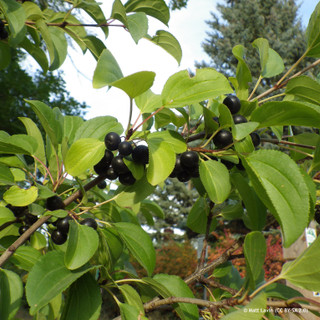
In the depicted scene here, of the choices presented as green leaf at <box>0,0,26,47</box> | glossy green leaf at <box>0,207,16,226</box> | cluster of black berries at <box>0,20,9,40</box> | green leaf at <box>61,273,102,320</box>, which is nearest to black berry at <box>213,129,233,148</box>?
green leaf at <box>61,273,102,320</box>

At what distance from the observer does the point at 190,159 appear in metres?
0.76

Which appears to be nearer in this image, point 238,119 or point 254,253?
point 254,253

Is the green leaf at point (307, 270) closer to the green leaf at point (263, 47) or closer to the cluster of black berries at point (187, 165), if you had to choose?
the cluster of black berries at point (187, 165)

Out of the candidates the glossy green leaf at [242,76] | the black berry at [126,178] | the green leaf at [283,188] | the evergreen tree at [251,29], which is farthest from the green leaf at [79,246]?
the evergreen tree at [251,29]

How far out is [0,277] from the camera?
0.76 meters

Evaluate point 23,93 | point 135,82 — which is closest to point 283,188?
point 135,82

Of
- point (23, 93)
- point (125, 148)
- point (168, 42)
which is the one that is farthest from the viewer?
point (23, 93)

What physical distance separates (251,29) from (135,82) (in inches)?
658

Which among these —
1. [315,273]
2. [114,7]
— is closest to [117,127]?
[114,7]

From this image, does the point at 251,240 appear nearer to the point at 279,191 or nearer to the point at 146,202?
the point at 279,191

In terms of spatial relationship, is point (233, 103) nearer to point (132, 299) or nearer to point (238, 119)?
point (238, 119)

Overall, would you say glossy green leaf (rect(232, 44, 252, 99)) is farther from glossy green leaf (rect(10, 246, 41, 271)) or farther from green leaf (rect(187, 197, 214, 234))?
glossy green leaf (rect(10, 246, 41, 271))

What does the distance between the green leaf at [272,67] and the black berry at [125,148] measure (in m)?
0.48

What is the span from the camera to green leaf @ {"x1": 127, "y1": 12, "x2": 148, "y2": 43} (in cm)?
104
